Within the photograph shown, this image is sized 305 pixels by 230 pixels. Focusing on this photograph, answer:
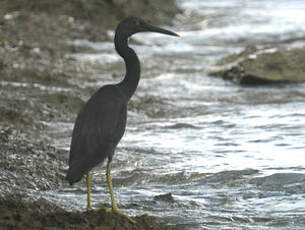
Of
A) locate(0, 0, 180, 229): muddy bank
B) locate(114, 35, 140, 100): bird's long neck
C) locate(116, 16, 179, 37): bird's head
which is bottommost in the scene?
locate(0, 0, 180, 229): muddy bank

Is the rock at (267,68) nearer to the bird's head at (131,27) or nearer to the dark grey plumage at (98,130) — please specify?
the bird's head at (131,27)

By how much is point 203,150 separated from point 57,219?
12.2 feet

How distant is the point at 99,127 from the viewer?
5.67 metres

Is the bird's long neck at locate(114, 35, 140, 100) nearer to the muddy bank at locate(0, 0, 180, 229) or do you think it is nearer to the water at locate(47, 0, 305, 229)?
the water at locate(47, 0, 305, 229)

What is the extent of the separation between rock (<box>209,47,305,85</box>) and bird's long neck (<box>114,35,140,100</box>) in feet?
22.2

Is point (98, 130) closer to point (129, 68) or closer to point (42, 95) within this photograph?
point (129, 68)

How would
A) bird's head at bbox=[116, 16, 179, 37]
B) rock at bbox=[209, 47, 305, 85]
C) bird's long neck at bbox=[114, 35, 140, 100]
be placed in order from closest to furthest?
1. bird's long neck at bbox=[114, 35, 140, 100]
2. bird's head at bbox=[116, 16, 179, 37]
3. rock at bbox=[209, 47, 305, 85]

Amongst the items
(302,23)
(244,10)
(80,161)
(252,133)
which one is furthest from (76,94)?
(244,10)

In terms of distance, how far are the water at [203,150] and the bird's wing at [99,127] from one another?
0.78m

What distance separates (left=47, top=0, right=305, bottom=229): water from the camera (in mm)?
6371

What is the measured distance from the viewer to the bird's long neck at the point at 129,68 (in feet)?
20.6

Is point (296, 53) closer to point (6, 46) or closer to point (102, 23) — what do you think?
point (6, 46)

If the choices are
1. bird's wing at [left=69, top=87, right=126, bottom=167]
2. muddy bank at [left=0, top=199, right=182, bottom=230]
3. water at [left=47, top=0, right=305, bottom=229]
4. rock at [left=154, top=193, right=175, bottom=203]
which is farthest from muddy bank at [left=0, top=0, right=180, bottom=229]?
rock at [left=154, top=193, right=175, bottom=203]

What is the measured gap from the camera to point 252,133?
950cm
